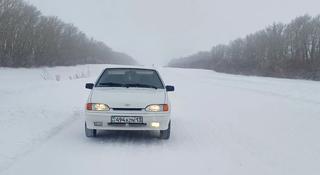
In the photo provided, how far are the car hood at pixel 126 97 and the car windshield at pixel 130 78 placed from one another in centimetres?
44

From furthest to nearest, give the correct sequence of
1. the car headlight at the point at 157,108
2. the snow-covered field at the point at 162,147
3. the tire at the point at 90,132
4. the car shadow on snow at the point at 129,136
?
the car shadow on snow at the point at 129,136, the tire at the point at 90,132, the car headlight at the point at 157,108, the snow-covered field at the point at 162,147

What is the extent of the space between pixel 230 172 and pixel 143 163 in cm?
139

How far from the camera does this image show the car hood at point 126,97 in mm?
7375

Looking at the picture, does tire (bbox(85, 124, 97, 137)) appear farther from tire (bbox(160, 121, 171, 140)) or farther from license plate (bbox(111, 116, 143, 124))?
tire (bbox(160, 121, 171, 140))

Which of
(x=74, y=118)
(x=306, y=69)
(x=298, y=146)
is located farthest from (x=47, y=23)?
(x=298, y=146)

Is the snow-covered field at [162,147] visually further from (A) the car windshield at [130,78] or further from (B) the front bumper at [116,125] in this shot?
(A) the car windshield at [130,78]

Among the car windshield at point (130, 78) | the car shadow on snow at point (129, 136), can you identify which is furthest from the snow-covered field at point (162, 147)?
the car windshield at point (130, 78)

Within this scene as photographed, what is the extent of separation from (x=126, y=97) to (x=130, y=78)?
1.33 meters

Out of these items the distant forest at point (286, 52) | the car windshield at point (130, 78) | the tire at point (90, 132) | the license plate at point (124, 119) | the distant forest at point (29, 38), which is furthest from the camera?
the distant forest at point (286, 52)

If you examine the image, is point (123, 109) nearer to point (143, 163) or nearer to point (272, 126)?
point (143, 163)

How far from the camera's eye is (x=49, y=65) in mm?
65438

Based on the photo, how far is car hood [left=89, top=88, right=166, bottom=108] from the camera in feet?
24.2

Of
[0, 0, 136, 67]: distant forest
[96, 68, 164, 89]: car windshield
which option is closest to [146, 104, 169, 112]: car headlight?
[96, 68, 164, 89]: car windshield

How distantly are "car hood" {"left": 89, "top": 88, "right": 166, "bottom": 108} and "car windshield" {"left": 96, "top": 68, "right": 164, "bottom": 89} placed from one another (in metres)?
0.44
